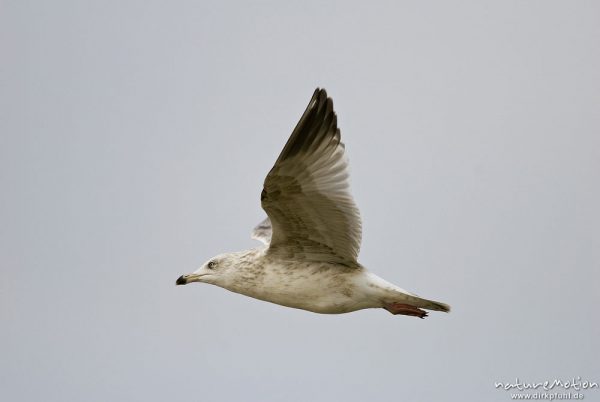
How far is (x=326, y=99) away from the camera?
36.2 feet

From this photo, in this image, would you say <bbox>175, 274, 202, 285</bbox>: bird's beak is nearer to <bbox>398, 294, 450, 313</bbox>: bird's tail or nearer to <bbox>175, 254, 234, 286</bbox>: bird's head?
<bbox>175, 254, 234, 286</bbox>: bird's head

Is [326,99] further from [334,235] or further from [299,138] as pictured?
[334,235]

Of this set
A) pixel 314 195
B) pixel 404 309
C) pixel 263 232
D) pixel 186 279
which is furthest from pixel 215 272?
pixel 263 232

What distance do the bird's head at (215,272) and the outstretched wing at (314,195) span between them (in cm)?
63

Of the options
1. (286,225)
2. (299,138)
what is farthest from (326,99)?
(286,225)

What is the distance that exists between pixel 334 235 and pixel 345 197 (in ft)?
1.61

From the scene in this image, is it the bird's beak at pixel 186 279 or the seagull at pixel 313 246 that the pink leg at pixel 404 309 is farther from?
the bird's beak at pixel 186 279

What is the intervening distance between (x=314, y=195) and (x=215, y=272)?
1.75 metres

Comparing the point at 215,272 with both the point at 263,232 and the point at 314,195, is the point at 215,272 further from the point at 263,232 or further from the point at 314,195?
the point at 263,232

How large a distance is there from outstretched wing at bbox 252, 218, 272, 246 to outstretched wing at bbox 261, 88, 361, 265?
2.55 meters

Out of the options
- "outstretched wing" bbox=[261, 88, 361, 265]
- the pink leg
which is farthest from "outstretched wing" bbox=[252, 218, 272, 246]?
the pink leg

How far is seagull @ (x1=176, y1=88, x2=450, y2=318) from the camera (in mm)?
11086

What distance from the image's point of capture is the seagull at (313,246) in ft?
36.4

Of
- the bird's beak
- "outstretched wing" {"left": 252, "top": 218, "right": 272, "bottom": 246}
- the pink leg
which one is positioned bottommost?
the pink leg
